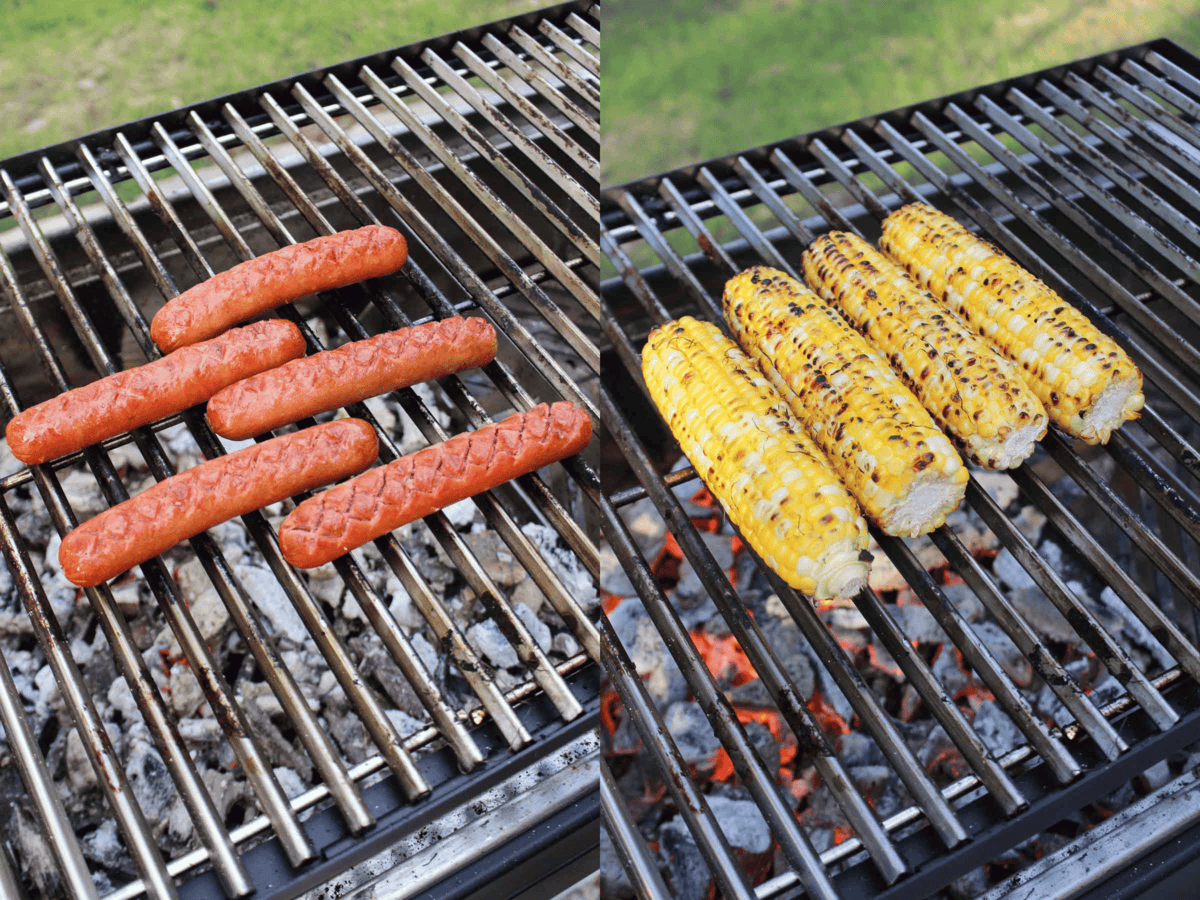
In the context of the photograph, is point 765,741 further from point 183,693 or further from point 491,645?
point 183,693

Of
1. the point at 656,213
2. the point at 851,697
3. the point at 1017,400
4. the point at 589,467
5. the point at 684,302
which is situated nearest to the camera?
the point at 851,697

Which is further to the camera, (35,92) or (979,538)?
(35,92)

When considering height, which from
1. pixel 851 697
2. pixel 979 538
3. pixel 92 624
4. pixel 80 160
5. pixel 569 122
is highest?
pixel 80 160

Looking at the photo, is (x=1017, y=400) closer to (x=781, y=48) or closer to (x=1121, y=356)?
(x=1121, y=356)

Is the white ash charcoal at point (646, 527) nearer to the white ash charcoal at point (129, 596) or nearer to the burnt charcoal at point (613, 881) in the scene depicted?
the burnt charcoal at point (613, 881)

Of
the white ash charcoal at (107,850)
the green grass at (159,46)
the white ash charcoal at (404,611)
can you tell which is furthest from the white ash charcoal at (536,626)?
the green grass at (159,46)

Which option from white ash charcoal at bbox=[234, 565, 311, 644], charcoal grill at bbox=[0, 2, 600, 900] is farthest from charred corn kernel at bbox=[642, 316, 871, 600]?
white ash charcoal at bbox=[234, 565, 311, 644]

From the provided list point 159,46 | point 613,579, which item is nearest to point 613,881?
point 613,579

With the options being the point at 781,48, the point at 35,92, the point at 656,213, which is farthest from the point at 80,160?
the point at 781,48
